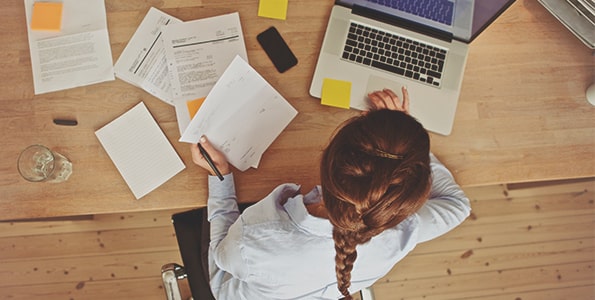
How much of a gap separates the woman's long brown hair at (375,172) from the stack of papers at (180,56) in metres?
0.49

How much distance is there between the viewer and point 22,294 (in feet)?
5.68

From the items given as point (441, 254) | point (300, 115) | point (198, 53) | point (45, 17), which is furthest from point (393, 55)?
point (441, 254)

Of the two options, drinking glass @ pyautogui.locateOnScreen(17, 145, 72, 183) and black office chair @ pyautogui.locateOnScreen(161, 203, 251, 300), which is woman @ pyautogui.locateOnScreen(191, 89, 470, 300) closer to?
black office chair @ pyautogui.locateOnScreen(161, 203, 251, 300)

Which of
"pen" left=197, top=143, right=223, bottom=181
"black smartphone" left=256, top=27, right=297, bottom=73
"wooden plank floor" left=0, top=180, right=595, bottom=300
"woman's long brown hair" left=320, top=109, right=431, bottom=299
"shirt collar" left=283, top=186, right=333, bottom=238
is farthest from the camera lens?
"wooden plank floor" left=0, top=180, right=595, bottom=300

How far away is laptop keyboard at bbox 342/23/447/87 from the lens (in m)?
1.14

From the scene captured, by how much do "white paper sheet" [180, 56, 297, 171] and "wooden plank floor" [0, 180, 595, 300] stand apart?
0.82 metres

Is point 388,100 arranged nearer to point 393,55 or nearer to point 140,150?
point 393,55

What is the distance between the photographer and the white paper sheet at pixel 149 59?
1107 millimetres

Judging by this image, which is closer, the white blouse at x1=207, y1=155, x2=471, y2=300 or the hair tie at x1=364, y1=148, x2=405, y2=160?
the hair tie at x1=364, y1=148, x2=405, y2=160

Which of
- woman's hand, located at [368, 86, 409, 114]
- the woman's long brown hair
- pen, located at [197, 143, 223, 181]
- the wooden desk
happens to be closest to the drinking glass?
the wooden desk

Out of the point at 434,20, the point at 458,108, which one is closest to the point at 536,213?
the point at 458,108

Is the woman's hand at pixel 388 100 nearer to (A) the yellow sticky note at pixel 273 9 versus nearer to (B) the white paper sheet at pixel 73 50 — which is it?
(A) the yellow sticky note at pixel 273 9

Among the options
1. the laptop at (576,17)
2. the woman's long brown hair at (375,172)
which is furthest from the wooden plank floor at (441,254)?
the woman's long brown hair at (375,172)

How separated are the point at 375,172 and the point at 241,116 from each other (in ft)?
1.59
